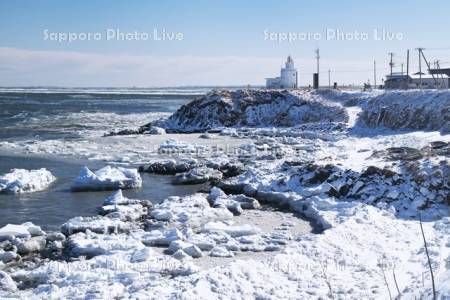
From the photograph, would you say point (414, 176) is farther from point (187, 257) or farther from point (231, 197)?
point (187, 257)

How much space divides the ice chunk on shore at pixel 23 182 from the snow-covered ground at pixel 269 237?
3.76m

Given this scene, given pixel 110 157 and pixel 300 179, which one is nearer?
pixel 300 179

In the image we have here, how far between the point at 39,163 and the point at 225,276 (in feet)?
55.5

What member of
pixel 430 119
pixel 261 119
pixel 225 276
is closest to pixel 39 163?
pixel 225 276

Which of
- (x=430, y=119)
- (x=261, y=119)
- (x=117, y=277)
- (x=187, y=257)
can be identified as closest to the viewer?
(x=117, y=277)

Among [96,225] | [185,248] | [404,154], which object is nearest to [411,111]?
[404,154]

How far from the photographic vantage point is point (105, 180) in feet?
60.4

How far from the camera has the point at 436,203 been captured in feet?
47.0

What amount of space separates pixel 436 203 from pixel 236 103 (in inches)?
1309

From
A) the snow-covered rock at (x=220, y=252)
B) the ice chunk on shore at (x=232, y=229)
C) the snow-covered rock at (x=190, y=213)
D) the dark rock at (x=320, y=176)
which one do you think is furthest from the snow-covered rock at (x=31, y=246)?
the dark rock at (x=320, y=176)

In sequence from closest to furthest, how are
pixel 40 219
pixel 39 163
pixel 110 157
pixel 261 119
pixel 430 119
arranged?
pixel 40 219 → pixel 39 163 → pixel 110 157 → pixel 430 119 → pixel 261 119

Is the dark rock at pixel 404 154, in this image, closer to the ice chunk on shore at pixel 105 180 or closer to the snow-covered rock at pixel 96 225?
the ice chunk on shore at pixel 105 180

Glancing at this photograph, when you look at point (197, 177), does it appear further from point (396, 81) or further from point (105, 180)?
point (396, 81)

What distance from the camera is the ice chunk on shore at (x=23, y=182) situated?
693 inches
